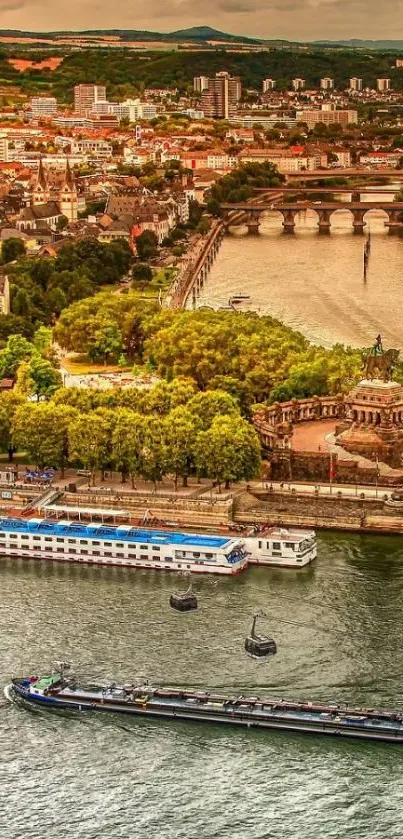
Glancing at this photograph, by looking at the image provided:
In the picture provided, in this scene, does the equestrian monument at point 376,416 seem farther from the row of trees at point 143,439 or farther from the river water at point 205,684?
the river water at point 205,684

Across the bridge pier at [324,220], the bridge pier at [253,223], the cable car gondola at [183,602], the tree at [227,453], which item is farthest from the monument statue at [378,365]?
the bridge pier at [324,220]

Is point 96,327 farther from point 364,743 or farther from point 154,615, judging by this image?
point 364,743

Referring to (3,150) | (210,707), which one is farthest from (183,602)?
(3,150)

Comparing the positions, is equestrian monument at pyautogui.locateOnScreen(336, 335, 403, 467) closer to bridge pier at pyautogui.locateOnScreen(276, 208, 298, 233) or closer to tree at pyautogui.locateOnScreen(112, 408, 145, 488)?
tree at pyautogui.locateOnScreen(112, 408, 145, 488)

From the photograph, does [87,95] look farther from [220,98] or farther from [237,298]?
[237,298]

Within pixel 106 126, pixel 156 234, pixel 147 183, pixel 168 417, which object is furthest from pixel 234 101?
pixel 168 417
